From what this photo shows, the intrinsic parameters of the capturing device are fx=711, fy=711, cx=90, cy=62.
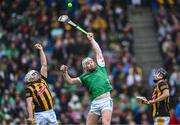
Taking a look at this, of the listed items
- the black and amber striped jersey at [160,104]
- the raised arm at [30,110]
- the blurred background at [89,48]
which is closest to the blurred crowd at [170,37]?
the blurred background at [89,48]

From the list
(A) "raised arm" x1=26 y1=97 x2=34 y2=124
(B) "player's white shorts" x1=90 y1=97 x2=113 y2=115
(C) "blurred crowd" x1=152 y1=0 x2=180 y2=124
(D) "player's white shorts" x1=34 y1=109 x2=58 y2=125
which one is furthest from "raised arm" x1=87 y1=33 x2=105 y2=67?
(C) "blurred crowd" x1=152 y1=0 x2=180 y2=124

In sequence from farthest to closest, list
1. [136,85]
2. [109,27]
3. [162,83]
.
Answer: [109,27], [136,85], [162,83]

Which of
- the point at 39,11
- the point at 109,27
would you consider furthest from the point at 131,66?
the point at 39,11

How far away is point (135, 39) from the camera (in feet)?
95.8

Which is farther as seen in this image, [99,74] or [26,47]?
[26,47]

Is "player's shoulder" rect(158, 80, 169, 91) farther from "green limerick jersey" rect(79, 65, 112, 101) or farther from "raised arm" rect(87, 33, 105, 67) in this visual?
"raised arm" rect(87, 33, 105, 67)

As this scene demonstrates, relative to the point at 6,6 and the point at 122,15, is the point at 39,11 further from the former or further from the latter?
the point at 122,15

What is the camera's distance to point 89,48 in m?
27.3

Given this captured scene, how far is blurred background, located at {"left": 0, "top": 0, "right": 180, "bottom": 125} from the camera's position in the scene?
25.1 metres

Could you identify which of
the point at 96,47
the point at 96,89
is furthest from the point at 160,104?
the point at 96,47

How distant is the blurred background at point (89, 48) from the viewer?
25109mm

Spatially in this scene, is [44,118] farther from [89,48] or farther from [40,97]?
[89,48]

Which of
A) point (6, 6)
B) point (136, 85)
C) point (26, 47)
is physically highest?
point (6, 6)

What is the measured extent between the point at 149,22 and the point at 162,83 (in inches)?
500
